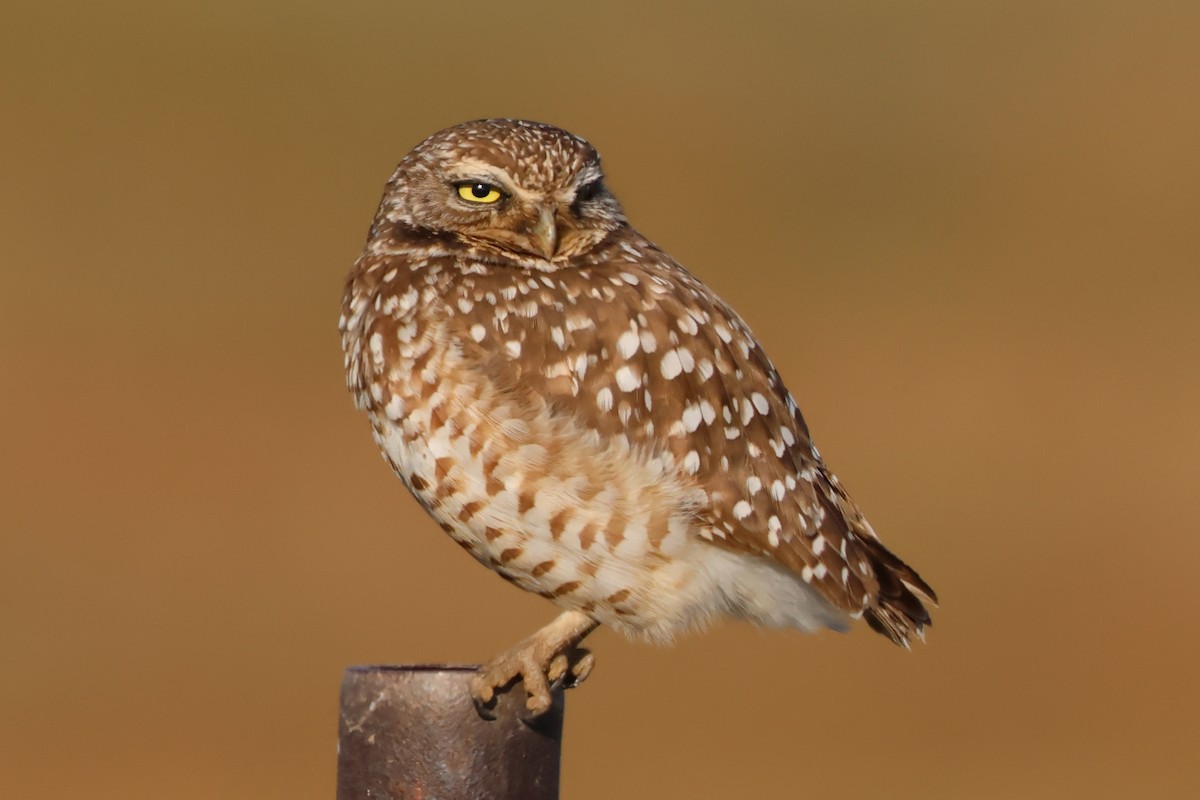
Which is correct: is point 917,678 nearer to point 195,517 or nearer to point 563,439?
point 195,517

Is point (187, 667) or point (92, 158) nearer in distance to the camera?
point (187, 667)

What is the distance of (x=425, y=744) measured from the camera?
12.9 feet

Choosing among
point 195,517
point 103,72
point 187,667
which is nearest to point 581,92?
point 103,72

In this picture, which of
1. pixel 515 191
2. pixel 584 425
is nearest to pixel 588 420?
pixel 584 425

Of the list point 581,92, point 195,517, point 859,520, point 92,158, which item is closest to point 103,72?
point 92,158

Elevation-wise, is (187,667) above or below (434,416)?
below

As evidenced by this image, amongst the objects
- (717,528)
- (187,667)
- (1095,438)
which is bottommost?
(187,667)

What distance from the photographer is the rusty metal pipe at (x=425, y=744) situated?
3.91 m

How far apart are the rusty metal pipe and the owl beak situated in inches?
46.6

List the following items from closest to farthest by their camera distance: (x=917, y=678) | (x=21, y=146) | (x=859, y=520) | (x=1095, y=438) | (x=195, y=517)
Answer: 1. (x=859, y=520)
2. (x=917, y=678)
3. (x=195, y=517)
4. (x=1095, y=438)
5. (x=21, y=146)

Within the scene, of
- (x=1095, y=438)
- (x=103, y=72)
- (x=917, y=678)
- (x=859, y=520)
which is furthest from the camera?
(x=103, y=72)

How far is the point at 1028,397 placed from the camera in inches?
600

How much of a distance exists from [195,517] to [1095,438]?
6.33m

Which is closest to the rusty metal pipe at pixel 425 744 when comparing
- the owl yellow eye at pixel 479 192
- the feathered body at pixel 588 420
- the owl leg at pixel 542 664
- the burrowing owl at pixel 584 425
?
the owl leg at pixel 542 664
